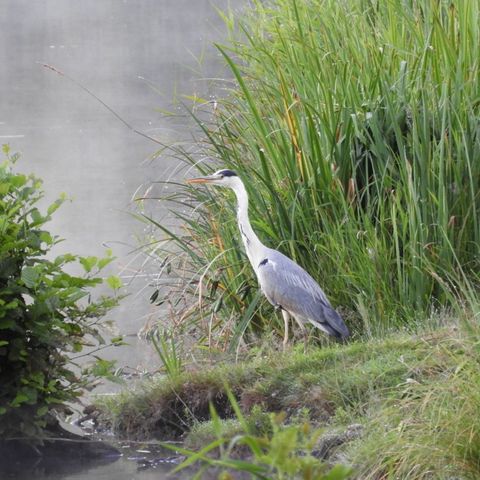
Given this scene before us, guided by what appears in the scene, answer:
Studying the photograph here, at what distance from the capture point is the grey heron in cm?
589

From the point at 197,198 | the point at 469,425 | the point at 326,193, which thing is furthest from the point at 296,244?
the point at 469,425

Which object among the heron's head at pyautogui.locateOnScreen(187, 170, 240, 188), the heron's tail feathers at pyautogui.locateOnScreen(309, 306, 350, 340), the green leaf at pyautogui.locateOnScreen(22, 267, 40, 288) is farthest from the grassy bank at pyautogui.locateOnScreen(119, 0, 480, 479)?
the green leaf at pyautogui.locateOnScreen(22, 267, 40, 288)

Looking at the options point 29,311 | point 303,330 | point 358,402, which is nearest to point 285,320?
point 303,330

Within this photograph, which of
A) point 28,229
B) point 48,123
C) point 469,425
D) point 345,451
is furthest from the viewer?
point 48,123

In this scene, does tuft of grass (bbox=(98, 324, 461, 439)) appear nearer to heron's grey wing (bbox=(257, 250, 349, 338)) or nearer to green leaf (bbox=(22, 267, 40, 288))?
heron's grey wing (bbox=(257, 250, 349, 338))

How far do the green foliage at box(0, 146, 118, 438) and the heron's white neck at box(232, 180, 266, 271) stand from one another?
93 centimetres

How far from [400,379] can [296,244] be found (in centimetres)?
162

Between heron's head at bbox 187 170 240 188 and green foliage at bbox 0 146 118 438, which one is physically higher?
heron's head at bbox 187 170 240 188

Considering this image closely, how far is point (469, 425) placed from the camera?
413cm

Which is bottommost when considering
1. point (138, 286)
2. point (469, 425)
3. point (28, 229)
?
point (138, 286)

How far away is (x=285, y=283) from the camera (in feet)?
19.4

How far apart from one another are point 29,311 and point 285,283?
3.94ft

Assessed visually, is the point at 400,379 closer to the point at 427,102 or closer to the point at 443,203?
the point at 443,203

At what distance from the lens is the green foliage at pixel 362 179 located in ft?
19.9
